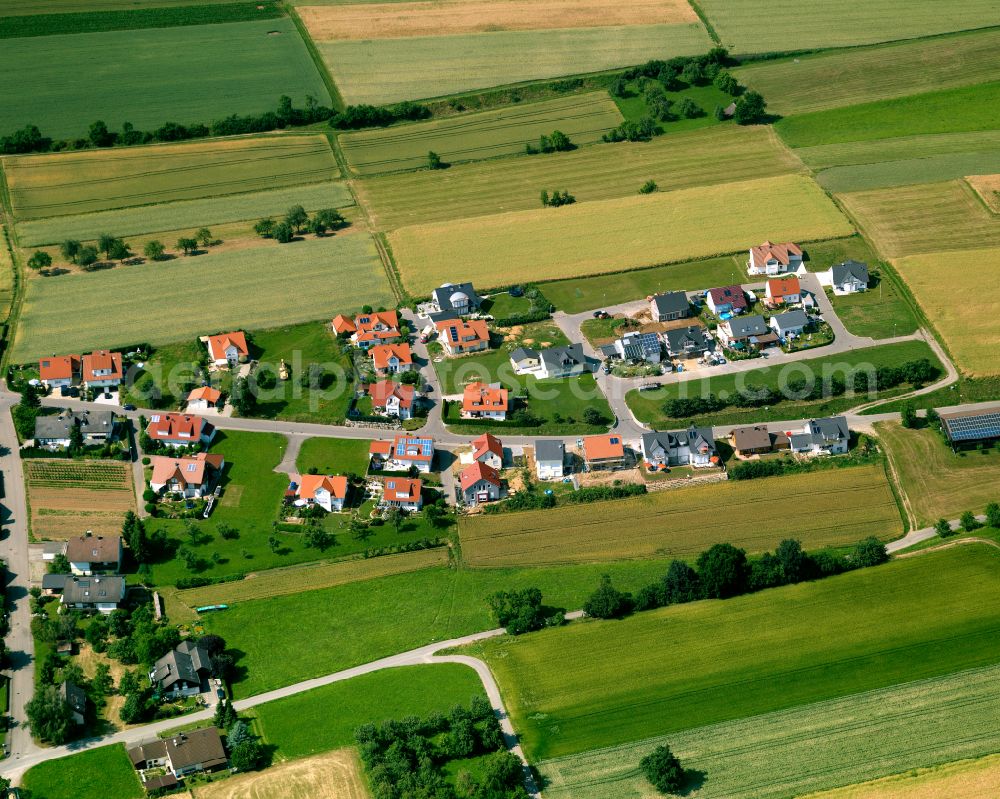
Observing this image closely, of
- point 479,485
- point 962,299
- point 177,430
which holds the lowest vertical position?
point 479,485

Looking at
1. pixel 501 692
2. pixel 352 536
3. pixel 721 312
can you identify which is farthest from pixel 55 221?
pixel 501 692

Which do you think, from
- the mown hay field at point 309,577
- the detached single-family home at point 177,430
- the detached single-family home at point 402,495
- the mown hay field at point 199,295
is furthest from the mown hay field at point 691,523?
the mown hay field at point 199,295

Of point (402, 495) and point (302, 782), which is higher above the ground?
point (402, 495)

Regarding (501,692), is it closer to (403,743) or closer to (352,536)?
(403,743)

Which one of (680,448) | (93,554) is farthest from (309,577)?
(680,448)

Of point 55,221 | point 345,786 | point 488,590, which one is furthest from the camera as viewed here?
point 55,221

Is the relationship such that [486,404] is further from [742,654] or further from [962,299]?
[962,299]

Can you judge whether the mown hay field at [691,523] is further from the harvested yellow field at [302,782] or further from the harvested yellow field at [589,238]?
the harvested yellow field at [589,238]
